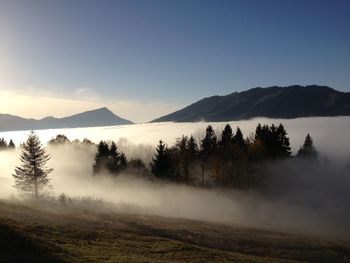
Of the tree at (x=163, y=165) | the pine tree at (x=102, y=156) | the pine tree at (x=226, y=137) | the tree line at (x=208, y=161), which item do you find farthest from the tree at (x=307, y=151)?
the pine tree at (x=102, y=156)

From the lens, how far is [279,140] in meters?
95.1

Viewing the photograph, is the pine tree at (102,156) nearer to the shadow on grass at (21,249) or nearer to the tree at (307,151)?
the tree at (307,151)

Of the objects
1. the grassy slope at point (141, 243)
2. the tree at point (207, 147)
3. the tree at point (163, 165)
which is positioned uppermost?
the tree at point (207, 147)

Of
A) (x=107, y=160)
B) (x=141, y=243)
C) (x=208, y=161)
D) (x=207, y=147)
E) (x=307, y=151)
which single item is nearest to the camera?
(x=141, y=243)

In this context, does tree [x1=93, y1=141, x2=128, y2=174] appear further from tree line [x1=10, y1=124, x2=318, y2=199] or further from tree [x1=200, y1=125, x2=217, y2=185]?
tree [x1=200, y1=125, x2=217, y2=185]

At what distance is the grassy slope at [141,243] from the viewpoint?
2711 centimetres

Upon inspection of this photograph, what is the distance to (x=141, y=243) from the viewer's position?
34.6 meters

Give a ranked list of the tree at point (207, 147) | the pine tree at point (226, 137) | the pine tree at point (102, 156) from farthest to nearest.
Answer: the pine tree at point (226, 137)
the pine tree at point (102, 156)
the tree at point (207, 147)

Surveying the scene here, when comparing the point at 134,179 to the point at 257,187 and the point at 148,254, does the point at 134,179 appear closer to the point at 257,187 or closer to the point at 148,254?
the point at 257,187

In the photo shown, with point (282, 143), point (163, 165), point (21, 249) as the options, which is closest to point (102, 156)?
point (163, 165)

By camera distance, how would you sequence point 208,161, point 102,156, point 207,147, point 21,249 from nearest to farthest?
point 21,249 → point 208,161 → point 102,156 → point 207,147

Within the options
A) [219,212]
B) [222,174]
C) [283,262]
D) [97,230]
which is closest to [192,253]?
[283,262]

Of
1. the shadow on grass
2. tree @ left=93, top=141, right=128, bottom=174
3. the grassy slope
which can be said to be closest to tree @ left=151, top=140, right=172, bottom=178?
tree @ left=93, top=141, right=128, bottom=174

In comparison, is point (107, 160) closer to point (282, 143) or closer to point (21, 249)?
point (282, 143)
